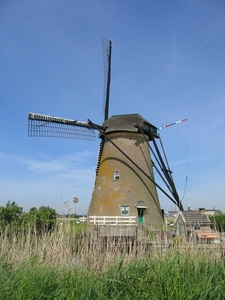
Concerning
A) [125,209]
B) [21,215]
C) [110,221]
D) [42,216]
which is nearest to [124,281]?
[42,216]

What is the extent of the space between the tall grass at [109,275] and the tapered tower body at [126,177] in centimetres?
1011

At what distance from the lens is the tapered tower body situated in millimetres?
15211

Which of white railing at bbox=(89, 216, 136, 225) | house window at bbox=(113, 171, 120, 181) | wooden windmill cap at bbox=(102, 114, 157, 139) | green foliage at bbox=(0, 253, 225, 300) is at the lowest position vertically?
green foliage at bbox=(0, 253, 225, 300)

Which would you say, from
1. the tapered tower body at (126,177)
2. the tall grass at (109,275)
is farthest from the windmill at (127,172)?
the tall grass at (109,275)

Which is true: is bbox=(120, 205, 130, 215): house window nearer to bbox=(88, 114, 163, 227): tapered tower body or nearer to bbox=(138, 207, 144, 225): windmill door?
bbox=(88, 114, 163, 227): tapered tower body

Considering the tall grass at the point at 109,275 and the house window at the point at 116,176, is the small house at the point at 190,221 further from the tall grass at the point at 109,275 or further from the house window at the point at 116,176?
the house window at the point at 116,176

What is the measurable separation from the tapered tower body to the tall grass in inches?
398

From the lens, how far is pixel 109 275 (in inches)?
151

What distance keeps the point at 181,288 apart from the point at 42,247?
2892 millimetres

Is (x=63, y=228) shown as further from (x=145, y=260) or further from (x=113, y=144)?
(x=113, y=144)

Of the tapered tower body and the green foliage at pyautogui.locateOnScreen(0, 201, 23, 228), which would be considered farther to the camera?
the tapered tower body

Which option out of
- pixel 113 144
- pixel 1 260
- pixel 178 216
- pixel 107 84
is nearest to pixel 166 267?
pixel 1 260

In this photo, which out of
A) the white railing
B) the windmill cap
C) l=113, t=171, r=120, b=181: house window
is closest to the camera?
the white railing

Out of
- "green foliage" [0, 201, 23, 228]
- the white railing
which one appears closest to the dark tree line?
"green foliage" [0, 201, 23, 228]
